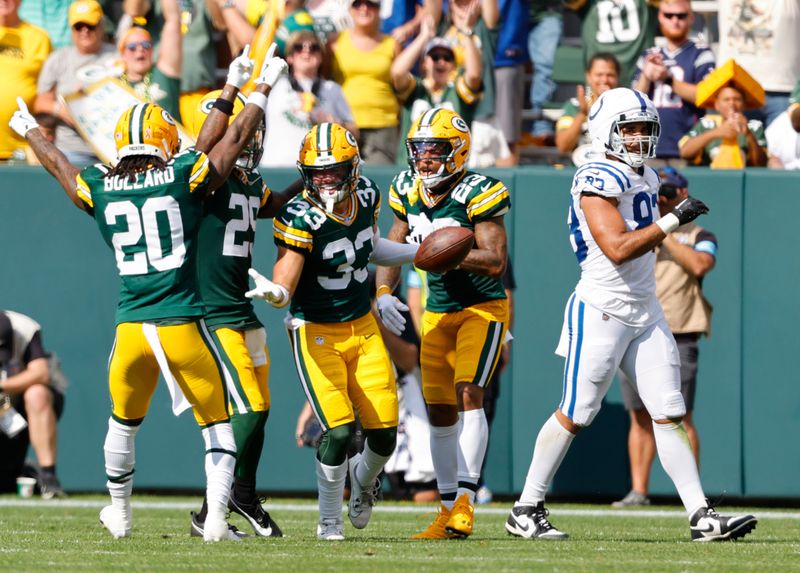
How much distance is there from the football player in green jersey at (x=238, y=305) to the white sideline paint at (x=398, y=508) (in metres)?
2.13

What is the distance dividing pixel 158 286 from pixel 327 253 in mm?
794

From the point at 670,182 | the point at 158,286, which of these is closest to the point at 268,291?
the point at 158,286

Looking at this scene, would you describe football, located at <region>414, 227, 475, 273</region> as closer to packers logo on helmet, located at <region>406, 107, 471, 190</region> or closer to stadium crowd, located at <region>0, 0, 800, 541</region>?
stadium crowd, located at <region>0, 0, 800, 541</region>

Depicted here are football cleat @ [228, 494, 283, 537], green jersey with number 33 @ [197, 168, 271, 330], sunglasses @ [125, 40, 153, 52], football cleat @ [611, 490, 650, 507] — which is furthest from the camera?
sunglasses @ [125, 40, 153, 52]

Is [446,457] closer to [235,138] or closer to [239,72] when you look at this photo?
[235,138]

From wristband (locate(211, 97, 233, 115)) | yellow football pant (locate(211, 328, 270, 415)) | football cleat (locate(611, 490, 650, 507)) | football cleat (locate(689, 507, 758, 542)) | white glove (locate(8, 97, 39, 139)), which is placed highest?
wristband (locate(211, 97, 233, 115))

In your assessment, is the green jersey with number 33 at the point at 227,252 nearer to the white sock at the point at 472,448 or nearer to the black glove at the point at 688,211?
the white sock at the point at 472,448

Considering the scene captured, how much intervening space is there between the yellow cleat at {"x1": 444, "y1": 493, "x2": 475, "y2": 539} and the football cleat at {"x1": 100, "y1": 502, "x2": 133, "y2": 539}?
136cm

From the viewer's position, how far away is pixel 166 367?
19.3 feet

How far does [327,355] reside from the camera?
20.7 feet

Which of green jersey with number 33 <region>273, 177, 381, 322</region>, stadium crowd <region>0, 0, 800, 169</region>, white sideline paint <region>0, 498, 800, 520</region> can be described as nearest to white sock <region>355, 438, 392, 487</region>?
green jersey with number 33 <region>273, 177, 381, 322</region>

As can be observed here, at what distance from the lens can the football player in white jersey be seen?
628cm

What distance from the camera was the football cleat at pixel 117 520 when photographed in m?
6.25

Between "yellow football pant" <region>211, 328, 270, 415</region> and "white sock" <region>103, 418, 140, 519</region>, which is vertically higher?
"yellow football pant" <region>211, 328, 270, 415</region>
